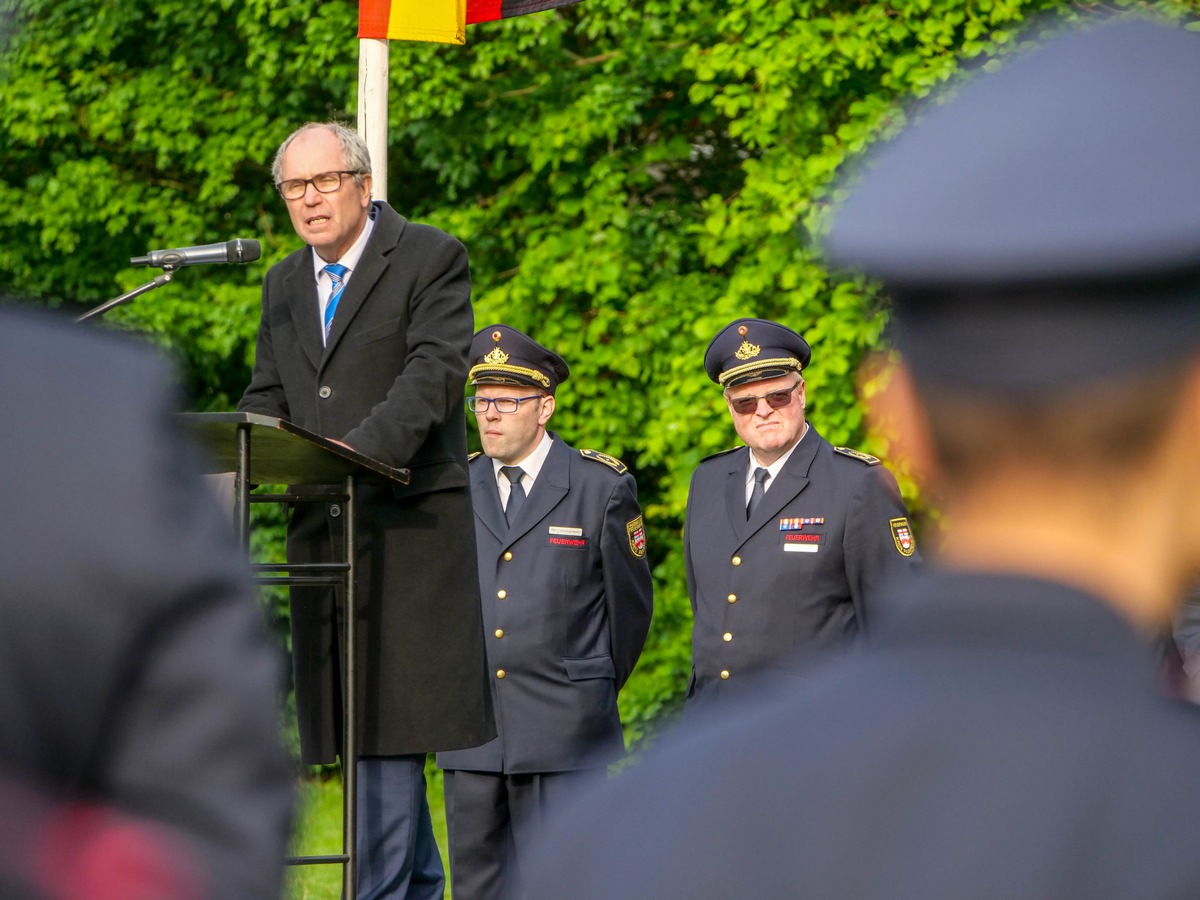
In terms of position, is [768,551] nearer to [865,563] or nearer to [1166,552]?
[865,563]

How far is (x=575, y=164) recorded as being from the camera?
505 inches

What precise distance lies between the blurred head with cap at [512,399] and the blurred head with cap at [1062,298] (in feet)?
17.8

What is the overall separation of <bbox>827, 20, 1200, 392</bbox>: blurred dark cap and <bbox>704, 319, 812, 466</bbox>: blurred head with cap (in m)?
5.16

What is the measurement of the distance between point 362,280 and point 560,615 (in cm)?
213

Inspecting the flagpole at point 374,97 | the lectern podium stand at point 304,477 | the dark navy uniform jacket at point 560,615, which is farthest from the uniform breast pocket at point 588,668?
the flagpole at point 374,97

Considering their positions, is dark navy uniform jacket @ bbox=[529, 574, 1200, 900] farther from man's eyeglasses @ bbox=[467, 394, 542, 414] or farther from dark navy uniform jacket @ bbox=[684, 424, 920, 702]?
man's eyeglasses @ bbox=[467, 394, 542, 414]

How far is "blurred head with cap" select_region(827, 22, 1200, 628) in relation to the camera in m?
0.94

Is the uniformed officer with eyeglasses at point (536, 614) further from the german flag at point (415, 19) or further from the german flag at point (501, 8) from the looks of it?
the german flag at point (501, 8)

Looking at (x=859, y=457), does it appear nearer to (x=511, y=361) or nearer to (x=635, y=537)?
(x=635, y=537)

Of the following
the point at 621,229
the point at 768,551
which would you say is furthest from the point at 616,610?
the point at 621,229

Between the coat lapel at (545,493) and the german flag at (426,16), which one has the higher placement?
the german flag at (426,16)

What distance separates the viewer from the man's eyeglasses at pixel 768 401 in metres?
6.20

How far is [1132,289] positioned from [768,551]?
5.09 metres

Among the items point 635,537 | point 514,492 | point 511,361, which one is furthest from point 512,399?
point 635,537
